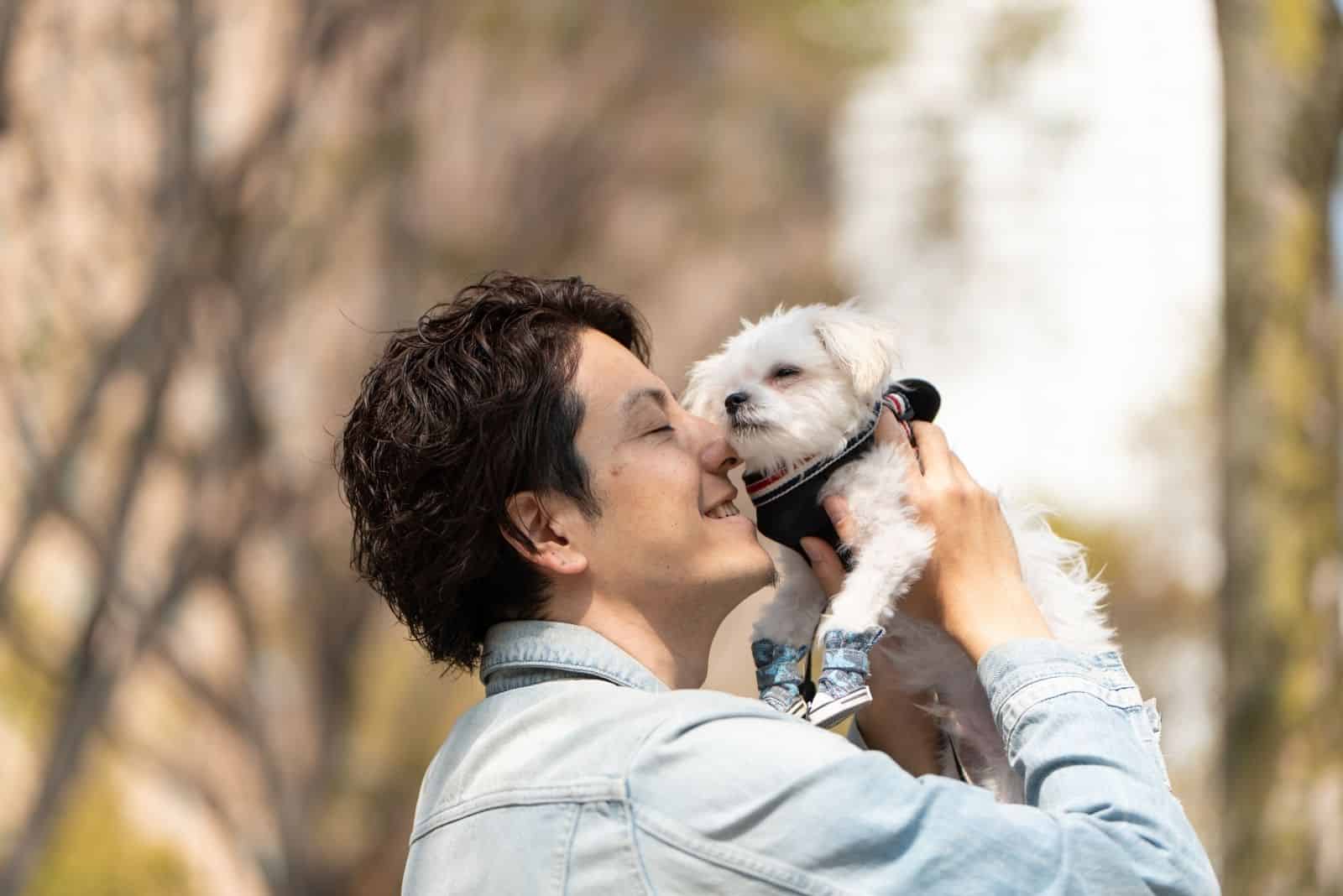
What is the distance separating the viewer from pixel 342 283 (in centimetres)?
652

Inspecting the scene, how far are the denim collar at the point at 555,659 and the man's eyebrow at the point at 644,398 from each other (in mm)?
289

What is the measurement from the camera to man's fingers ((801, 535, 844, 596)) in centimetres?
206

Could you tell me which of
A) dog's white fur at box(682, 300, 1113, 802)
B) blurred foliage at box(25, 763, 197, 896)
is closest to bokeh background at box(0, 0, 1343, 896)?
blurred foliage at box(25, 763, 197, 896)

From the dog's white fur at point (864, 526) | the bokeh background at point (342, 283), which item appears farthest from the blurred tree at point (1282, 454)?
the dog's white fur at point (864, 526)

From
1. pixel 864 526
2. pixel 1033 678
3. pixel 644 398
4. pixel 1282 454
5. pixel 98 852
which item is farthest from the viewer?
pixel 98 852

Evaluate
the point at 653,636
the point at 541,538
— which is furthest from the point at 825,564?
the point at 541,538

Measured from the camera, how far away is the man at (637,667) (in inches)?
46.9

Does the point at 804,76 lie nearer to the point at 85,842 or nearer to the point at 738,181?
the point at 738,181

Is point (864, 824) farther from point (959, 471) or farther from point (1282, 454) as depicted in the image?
point (1282, 454)

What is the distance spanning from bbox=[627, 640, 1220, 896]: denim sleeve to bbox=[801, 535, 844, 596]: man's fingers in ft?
2.55

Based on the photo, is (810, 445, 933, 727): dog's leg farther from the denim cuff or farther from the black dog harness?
the denim cuff

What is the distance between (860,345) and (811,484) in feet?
0.81

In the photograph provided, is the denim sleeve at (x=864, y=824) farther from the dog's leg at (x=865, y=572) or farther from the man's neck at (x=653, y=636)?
the dog's leg at (x=865, y=572)

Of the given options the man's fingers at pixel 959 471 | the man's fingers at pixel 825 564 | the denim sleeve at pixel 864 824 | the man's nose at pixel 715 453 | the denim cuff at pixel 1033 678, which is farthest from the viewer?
the man's fingers at pixel 825 564
